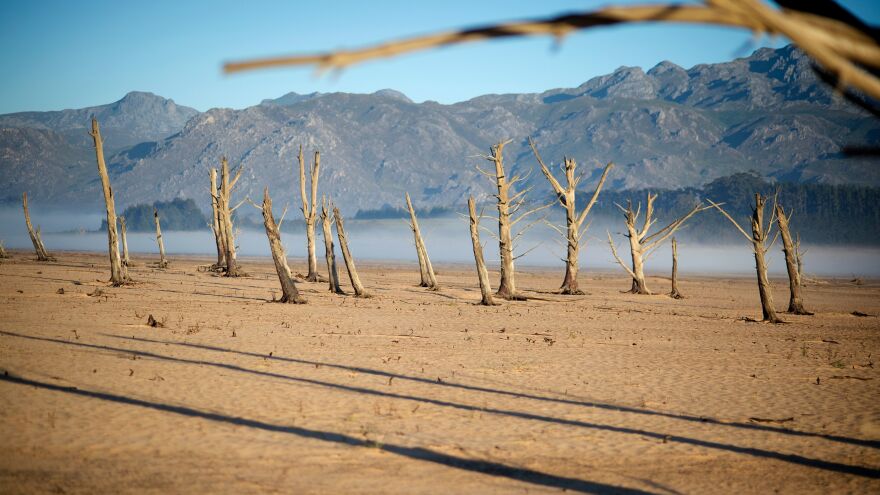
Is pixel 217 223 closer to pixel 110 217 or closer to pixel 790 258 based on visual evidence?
pixel 110 217

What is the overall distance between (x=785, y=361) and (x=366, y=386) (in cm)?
977

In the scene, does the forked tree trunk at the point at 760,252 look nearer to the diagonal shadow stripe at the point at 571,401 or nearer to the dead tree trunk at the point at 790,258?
the dead tree trunk at the point at 790,258

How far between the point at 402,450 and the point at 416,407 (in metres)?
2.09

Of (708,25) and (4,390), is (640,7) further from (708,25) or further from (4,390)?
(4,390)

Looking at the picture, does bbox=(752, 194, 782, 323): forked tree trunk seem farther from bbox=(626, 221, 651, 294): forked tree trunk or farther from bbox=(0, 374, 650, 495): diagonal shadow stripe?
bbox=(0, 374, 650, 495): diagonal shadow stripe

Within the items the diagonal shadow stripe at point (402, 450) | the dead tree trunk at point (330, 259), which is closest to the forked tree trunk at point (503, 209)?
the dead tree trunk at point (330, 259)

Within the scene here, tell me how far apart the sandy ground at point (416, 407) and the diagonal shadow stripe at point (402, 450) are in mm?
36

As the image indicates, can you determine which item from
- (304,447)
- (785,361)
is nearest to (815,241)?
(785,361)

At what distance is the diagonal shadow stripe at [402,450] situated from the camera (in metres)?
7.39

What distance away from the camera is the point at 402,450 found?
27.3 ft

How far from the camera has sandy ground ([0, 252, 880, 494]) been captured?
752 centimetres

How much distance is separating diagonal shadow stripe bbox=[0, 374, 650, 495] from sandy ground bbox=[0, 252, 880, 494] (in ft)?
0.12

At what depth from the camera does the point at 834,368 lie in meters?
15.5

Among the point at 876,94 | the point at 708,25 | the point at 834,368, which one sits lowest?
the point at 834,368
